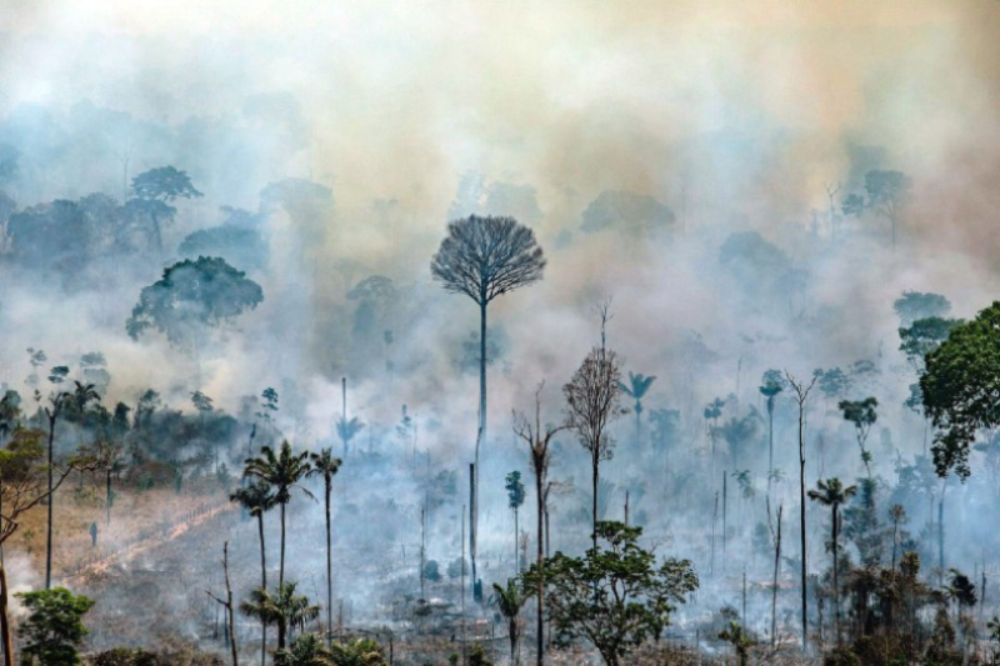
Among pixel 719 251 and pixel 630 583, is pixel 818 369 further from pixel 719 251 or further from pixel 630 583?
pixel 630 583

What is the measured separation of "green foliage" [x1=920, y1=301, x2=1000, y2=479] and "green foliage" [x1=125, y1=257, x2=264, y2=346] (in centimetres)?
8277

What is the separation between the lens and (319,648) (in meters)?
44.8

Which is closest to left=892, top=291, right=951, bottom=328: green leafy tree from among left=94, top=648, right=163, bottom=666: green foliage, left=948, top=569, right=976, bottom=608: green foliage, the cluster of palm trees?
left=948, top=569, right=976, bottom=608: green foliage

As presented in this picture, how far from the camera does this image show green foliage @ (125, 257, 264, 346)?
4776 inches

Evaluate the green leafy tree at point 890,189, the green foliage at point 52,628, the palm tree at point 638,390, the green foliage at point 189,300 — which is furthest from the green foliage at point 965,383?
the green leafy tree at point 890,189

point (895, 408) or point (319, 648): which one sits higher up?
point (895, 408)

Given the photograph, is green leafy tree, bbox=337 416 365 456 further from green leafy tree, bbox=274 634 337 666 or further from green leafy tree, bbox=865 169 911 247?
green leafy tree, bbox=865 169 911 247

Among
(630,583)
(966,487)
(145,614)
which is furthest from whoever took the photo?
(966,487)

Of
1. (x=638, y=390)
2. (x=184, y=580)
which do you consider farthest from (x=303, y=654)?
(x=638, y=390)

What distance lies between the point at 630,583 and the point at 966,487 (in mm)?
72812

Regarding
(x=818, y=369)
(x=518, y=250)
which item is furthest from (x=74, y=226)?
(x=818, y=369)

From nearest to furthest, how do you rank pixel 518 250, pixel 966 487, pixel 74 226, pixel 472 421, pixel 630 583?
1. pixel 630 583
2. pixel 518 250
3. pixel 966 487
4. pixel 472 421
5. pixel 74 226

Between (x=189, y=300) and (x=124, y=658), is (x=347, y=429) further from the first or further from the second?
(x=124, y=658)

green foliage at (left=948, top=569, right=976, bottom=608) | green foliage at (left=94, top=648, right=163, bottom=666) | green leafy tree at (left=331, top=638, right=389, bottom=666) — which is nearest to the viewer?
green leafy tree at (left=331, top=638, right=389, bottom=666)
